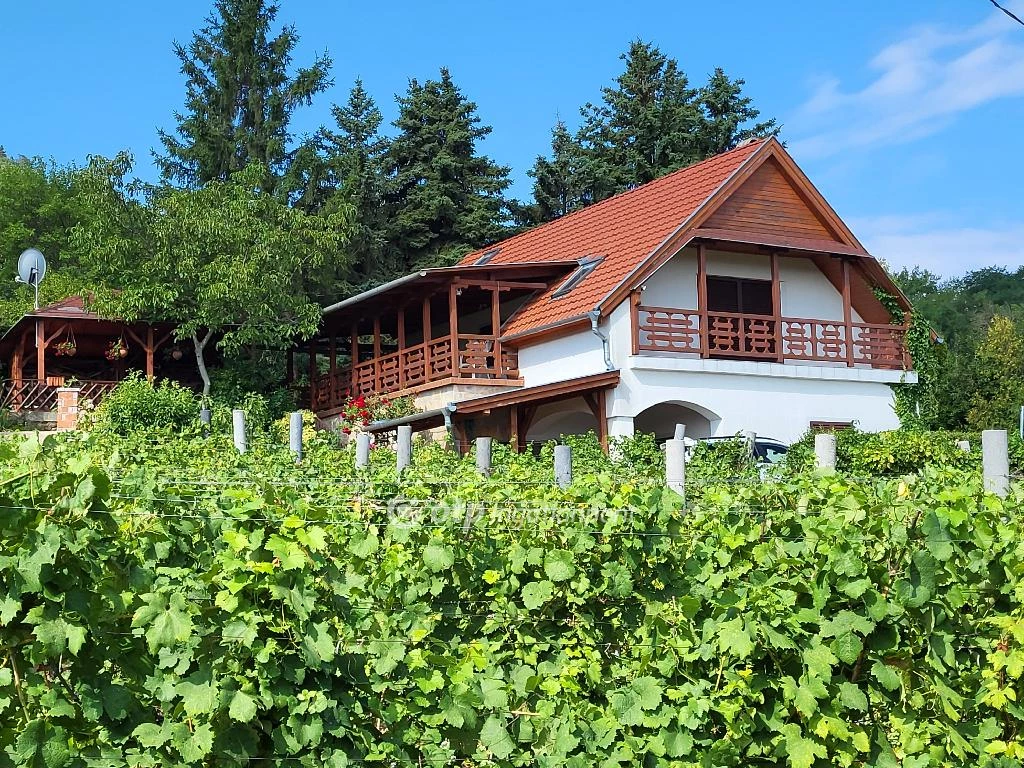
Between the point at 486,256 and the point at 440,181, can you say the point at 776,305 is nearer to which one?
the point at 486,256

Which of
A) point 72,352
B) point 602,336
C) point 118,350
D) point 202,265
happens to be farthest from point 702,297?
point 72,352

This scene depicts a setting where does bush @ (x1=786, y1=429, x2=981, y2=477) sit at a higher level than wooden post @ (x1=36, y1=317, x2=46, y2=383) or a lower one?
lower

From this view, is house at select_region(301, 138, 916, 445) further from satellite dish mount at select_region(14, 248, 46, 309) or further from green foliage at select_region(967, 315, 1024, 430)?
satellite dish mount at select_region(14, 248, 46, 309)

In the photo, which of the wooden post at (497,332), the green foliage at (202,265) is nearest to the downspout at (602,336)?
the wooden post at (497,332)

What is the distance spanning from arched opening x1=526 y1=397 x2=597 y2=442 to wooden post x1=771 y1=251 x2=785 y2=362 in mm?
3887

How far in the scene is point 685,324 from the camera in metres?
23.2

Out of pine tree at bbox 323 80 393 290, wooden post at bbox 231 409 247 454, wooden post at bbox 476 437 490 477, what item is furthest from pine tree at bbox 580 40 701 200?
wooden post at bbox 476 437 490 477

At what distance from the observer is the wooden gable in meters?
24.2

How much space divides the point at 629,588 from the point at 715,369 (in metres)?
18.3

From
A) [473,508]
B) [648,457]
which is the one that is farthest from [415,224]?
[473,508]

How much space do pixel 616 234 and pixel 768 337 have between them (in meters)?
4.13

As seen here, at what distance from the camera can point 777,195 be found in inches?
977

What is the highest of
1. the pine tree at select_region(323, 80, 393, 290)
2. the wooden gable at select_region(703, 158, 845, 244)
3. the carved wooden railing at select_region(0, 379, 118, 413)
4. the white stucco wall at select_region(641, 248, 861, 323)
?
the pine tree at select_region(323, 80, 393, 290)

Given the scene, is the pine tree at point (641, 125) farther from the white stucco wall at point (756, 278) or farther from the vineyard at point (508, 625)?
the vineyard at point (508, 625)
